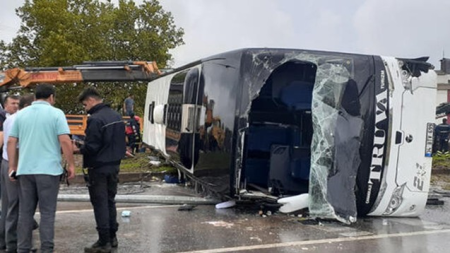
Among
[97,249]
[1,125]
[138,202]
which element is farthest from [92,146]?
[138,202]

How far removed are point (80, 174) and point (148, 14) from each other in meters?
21.3

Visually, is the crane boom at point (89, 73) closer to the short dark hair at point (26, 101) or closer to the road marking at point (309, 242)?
the short dark hair at point (26, 101)

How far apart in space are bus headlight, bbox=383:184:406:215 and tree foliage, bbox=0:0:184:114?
21470 mm

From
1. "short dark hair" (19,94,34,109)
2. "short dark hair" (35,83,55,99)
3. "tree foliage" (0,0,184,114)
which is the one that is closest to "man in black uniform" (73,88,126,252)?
"short dark hair" (35,83,55,99)

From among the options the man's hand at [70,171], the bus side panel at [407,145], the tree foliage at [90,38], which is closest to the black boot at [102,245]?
the man's hand at [70,171]

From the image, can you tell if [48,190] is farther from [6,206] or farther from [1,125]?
[1,125]

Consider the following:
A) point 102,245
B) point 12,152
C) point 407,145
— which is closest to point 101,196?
point 102,245

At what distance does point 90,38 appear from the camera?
1096 inches

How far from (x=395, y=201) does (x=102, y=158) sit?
4.35 m

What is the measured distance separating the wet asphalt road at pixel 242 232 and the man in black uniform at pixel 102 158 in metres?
0.35

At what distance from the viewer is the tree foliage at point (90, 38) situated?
27.2 meters

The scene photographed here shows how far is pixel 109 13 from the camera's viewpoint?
29.6 metres

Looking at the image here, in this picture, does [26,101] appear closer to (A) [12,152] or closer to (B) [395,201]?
(A) [12,152]

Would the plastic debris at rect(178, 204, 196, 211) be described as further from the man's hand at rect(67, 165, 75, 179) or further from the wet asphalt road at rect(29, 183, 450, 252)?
the man's hand at rect(67, 165, 75, 179)
